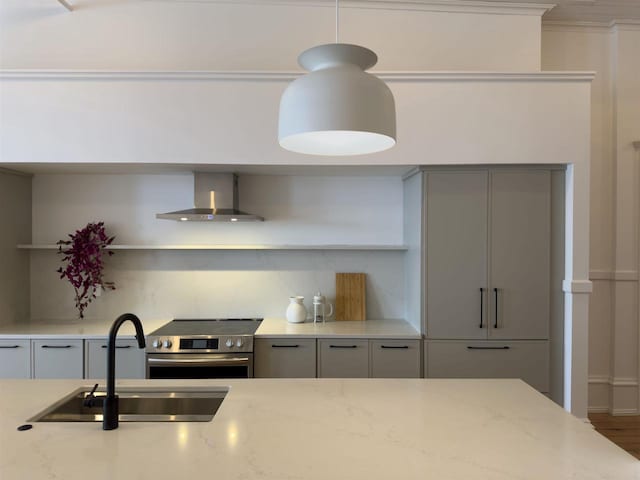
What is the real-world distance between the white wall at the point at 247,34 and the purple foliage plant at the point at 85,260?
133cm

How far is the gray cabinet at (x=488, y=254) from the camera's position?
3168 mm

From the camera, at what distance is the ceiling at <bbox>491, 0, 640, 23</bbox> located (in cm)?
363

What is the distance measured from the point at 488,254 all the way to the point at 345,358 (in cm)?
124

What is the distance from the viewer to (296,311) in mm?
3535

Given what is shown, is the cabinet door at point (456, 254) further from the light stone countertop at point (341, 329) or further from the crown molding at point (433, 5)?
the crown molding at point (433, 5)

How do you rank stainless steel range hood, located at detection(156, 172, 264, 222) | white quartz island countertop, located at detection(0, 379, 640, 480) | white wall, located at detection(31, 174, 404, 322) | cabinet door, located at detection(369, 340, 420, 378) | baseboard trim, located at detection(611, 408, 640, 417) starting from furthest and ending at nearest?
baseboard trim, located at detection(611, 408, 640, 417) < white wall, located at detection(31, 174, 404, 322) < stainless steel range hood, located at detection(156, 172, 264, 222) < cabinet door, located at detection(369, 340, 420, 378) < white quartz island countertop, located at detection(0, 379, 640, 480)

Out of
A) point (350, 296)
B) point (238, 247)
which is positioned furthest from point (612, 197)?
point (238, 247)

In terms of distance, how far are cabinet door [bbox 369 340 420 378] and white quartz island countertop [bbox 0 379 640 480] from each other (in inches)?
50.0

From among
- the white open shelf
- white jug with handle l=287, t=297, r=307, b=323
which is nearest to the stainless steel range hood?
the white open shelf

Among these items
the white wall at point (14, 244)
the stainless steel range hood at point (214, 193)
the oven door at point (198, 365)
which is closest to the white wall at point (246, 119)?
the stainless steel range hood at point (214, 193)

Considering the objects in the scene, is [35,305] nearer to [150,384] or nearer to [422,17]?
[150,384]

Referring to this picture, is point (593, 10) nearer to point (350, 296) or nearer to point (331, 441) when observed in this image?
point (350, 296)

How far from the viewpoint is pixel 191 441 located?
4.68 feet

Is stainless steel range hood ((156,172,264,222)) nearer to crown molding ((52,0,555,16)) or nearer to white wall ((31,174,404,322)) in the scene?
white wall ((31,174,404,322))
